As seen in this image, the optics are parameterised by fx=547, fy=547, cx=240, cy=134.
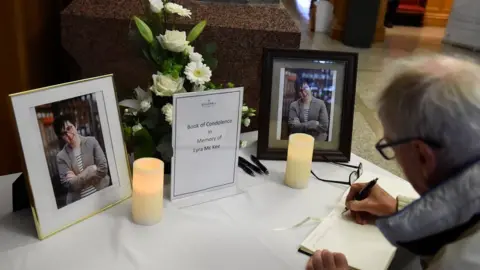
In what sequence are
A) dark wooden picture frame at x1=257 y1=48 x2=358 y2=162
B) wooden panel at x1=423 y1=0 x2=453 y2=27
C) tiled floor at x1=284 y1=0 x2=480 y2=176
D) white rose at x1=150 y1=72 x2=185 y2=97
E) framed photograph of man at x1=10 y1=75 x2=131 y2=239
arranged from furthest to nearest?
wooden panel at x1=423 y1=0 x2=453 y2=27 < tiled floor at x1=284 y1=0 x2=480 y2=176 < dark wooden picture frame at x1=257 y1=48 x2=358 y2=162 < white rose at x1=150 y1=72 x2=185 y2=97 < framed photograph of man at x1=10 y1=75 x2=131 y2=239

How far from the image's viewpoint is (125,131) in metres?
1.22

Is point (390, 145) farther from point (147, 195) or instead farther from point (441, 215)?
point (147, 195)

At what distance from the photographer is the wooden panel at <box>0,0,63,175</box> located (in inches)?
58.8

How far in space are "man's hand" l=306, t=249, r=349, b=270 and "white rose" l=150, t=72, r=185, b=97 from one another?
0.46m

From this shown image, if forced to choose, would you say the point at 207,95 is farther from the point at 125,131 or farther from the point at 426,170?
the point at 426,170

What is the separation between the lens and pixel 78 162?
104 cm

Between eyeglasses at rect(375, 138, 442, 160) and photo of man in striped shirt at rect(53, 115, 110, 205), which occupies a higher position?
eyeglasses at rect(375, 138, 442, 160)

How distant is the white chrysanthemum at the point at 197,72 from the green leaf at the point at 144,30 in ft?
0.34

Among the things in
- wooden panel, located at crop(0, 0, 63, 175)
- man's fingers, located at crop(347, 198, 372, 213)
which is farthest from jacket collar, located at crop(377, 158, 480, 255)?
wooden panel, located at crop(0, 0, 63, 175)

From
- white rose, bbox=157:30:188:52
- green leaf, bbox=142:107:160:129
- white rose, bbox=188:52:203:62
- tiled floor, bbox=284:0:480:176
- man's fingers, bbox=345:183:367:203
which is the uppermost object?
white rose, bbox=157:30:188:52

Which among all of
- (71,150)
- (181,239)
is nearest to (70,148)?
(71,150)

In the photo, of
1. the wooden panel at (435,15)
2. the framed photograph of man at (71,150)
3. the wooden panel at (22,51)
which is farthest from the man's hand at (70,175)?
the wooden panel at (435,15)

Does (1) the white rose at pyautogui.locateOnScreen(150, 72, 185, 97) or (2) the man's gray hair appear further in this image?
(1) the white rose at pyautogui.locateOnScreen(150, 72, 185, 97)

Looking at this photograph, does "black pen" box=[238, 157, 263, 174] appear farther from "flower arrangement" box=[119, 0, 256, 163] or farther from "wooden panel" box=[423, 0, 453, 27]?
"wooden panel" box=[423, 0, 453, 27]
